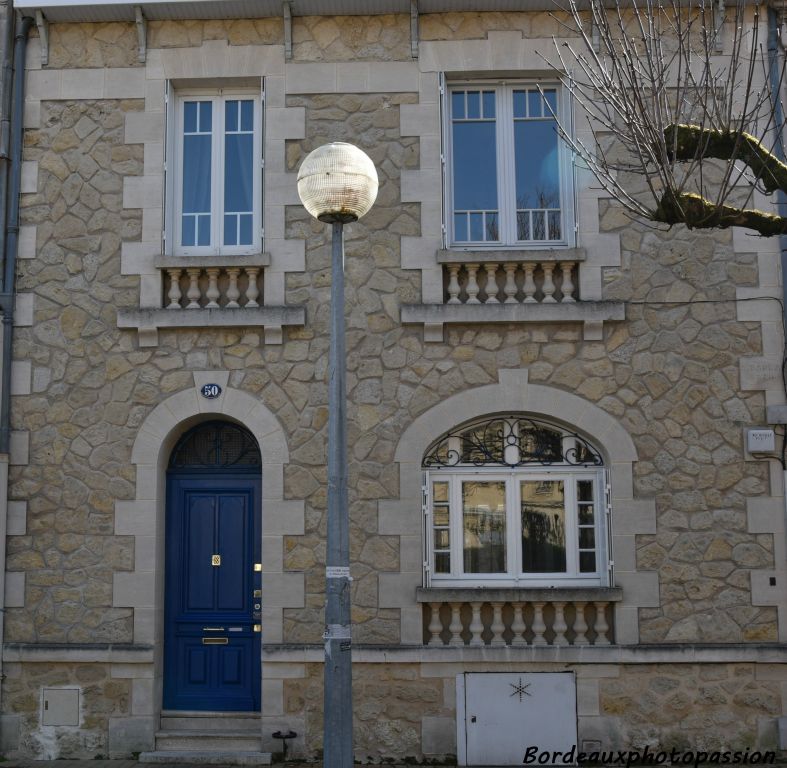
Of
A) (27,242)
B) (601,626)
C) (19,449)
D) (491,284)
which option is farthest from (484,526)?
(27,242)

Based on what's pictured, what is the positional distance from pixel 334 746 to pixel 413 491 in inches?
140

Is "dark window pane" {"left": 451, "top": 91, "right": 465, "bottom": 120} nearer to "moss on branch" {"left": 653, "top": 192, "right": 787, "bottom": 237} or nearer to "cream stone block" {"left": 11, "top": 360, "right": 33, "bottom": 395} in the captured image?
"moss on branch" {"left": 653, "top": 192, "right": 787, "bottom": 237}

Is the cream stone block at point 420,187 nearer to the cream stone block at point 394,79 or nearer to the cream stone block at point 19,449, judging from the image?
the cream stone block at point 394,79

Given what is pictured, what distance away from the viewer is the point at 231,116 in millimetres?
9680

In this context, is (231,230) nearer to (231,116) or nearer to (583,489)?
(231,116)

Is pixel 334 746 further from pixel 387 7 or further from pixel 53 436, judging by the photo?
pixel 387 7

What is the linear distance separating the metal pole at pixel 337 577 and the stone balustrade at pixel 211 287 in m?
3.22

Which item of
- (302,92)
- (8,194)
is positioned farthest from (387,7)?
(8,194)

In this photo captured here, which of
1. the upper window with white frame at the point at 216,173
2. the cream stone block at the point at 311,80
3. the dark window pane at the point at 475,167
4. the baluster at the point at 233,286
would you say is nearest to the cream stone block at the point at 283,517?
the baluster at the point at 233,286

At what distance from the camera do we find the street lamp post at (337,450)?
220 inches

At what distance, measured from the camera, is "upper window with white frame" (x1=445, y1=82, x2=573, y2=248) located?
9406 mm

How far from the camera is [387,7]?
9.38m

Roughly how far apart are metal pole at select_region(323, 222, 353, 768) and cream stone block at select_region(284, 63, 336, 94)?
12.3ft

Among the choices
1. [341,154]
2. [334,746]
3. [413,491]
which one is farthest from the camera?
[413,491]
